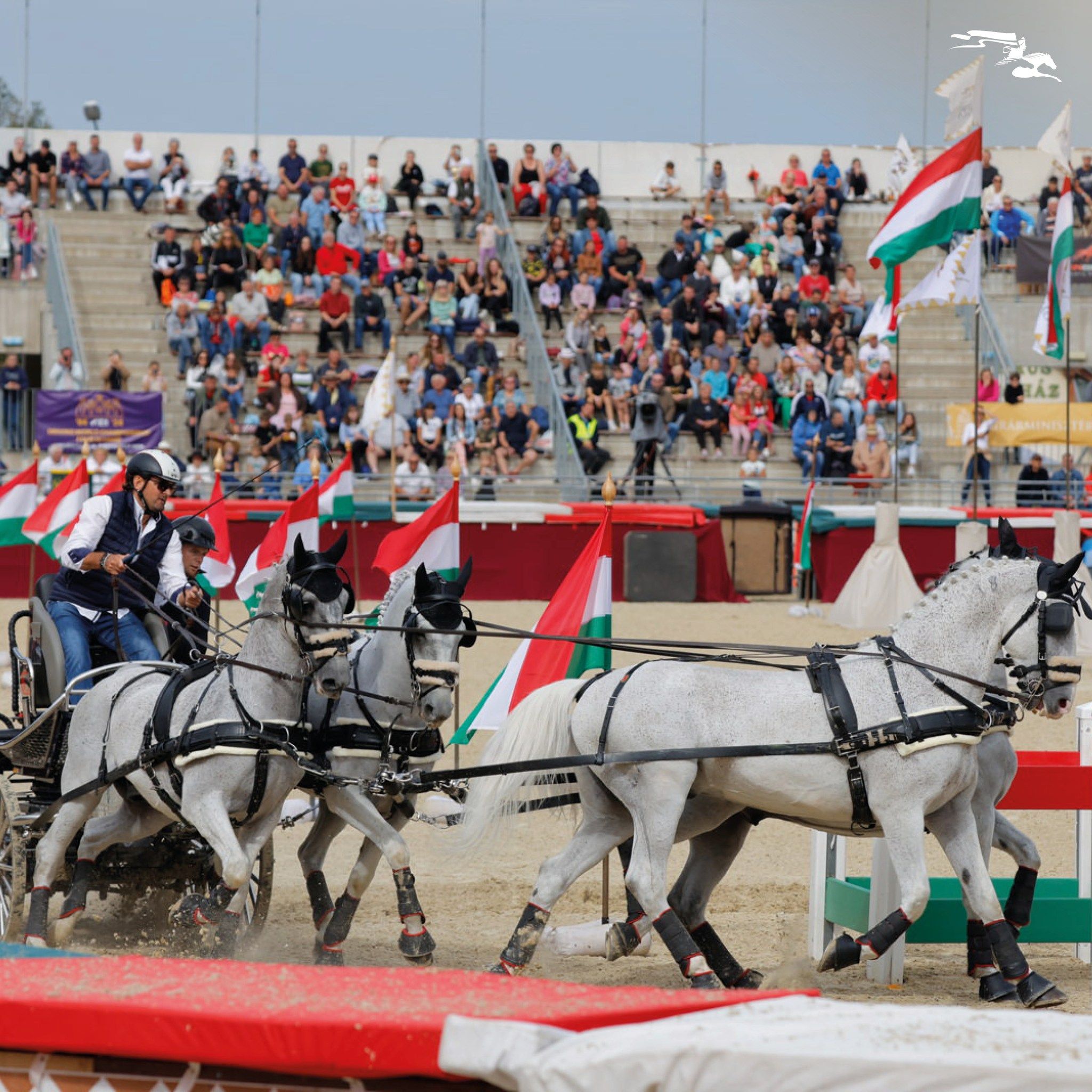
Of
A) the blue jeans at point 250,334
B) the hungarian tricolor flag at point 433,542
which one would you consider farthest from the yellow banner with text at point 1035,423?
the hungarian tricolor flag at point 433,542

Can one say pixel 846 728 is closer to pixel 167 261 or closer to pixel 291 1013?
pixel 291 1013

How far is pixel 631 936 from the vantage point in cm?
669

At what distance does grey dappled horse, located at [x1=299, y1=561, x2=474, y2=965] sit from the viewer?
22.6 feet

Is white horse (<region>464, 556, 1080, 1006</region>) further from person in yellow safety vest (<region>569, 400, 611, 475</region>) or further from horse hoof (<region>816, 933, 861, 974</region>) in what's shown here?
person in yellow safety vest (<region>569, 400, 611, 475</region>)

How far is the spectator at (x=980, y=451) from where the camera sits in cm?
2219

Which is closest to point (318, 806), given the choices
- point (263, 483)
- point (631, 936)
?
point (631, 936)

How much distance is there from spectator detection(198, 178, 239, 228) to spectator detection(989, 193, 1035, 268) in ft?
41.5

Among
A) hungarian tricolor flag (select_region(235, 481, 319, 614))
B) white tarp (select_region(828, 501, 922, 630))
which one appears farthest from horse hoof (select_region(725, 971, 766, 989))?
white tarp (select_region(828, 501, 922, 630))

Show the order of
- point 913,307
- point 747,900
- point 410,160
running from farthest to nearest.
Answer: point 410,160, point 913,307, point 747,900

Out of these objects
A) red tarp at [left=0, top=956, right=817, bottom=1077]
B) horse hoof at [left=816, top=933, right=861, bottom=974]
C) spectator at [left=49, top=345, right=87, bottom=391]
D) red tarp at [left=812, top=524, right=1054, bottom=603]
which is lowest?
horse hoof at [left=816, top=933, right=861, bottom=974]

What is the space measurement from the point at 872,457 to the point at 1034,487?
2251mm

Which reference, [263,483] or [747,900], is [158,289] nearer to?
[263,483]

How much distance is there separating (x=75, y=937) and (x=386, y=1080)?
16.8 ft

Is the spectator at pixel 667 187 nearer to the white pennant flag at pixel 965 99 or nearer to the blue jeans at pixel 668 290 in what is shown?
the blue jeans at pixel 668 290
